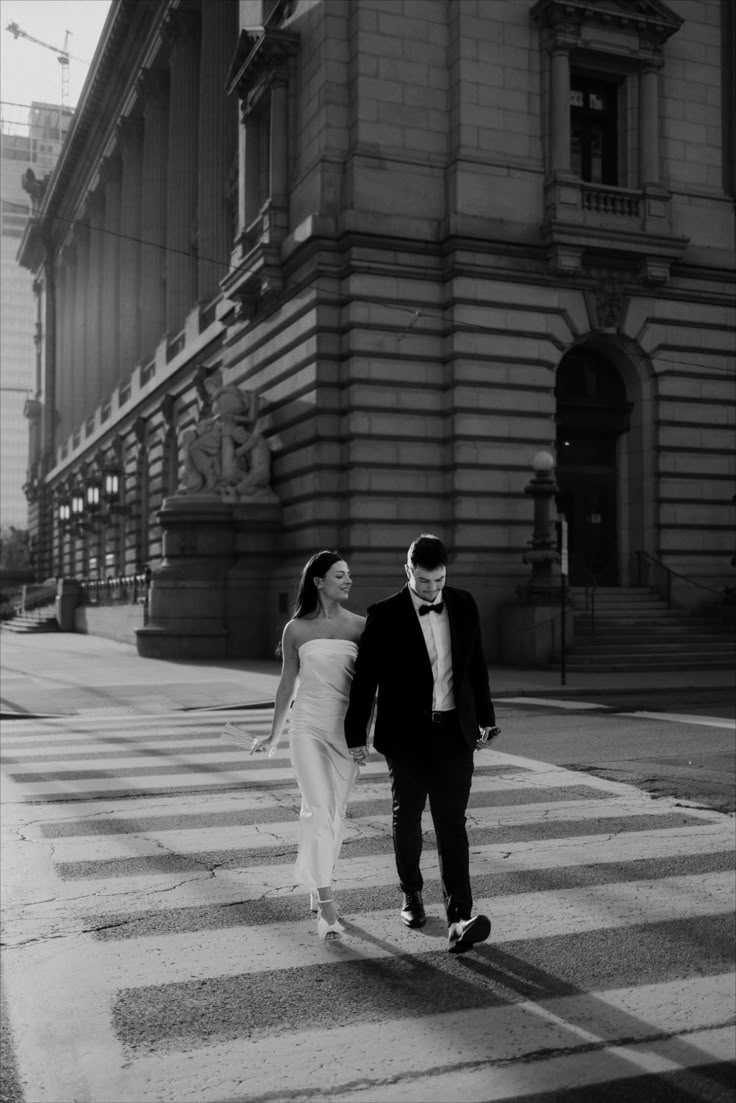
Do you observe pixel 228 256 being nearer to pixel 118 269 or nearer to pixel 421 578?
pixel 118 269

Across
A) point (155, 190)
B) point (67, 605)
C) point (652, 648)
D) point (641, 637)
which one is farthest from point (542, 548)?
point (155, 190)

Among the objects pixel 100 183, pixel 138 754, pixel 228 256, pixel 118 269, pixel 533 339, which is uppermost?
pixel 100 183

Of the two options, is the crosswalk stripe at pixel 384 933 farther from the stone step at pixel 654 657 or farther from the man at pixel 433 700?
the stone step at pixel 654 657

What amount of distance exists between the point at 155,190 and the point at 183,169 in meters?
5.12

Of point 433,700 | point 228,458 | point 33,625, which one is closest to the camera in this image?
point 433,700

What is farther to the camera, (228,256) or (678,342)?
(228,256)

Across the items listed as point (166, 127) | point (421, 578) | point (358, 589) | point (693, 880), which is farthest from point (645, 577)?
point (166, 127)

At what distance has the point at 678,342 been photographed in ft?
91.5

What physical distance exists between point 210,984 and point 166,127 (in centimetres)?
4901

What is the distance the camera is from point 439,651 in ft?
17.5

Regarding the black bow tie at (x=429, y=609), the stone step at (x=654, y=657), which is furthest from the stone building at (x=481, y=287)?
the black bow tie at (x=429, y=609)

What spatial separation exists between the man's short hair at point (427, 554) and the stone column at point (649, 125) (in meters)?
24.7

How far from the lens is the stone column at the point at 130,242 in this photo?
5381 cm

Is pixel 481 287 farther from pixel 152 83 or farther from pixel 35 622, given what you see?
pixel 152 83
